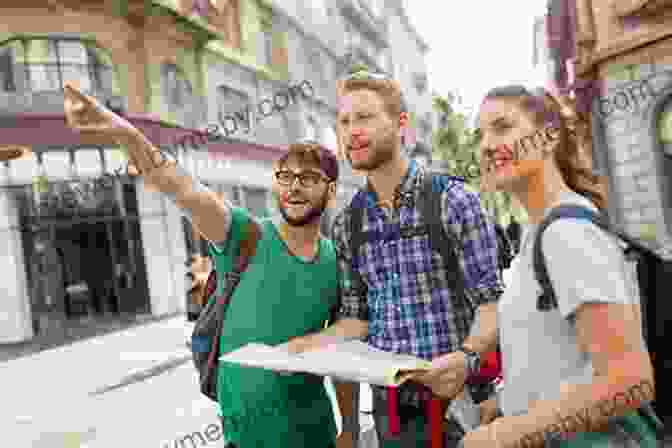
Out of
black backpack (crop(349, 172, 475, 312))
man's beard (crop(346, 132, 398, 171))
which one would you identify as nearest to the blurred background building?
man's beard (crop(346, 132, 398, 171))

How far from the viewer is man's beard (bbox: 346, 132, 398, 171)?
1824 mm

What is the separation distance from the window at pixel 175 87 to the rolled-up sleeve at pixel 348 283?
14.9 meters

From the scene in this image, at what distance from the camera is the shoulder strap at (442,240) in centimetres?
173

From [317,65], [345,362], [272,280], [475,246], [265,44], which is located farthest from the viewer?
[317,65]

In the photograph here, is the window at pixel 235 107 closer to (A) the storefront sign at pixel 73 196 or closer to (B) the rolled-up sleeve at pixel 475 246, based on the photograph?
(A) the storefront sign at pixel 73 196

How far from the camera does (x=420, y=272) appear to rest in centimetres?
175

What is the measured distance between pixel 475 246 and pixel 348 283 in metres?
0.46

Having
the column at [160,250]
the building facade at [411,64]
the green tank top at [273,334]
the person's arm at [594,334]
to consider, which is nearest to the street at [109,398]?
the green tank top at [273,334]

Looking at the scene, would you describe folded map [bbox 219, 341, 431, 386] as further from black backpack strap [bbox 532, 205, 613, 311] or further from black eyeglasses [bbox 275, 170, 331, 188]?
black eyeglasses [bbox 275, 170, 331, 188]

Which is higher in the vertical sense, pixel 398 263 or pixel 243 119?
pixel 243 119

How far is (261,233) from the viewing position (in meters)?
2.15

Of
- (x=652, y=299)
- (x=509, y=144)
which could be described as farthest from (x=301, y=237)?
(x=652, y=299)

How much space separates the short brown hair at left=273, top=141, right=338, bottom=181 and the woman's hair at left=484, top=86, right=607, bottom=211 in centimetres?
88

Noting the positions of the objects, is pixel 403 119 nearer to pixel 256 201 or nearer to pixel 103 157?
pixel 103 157
